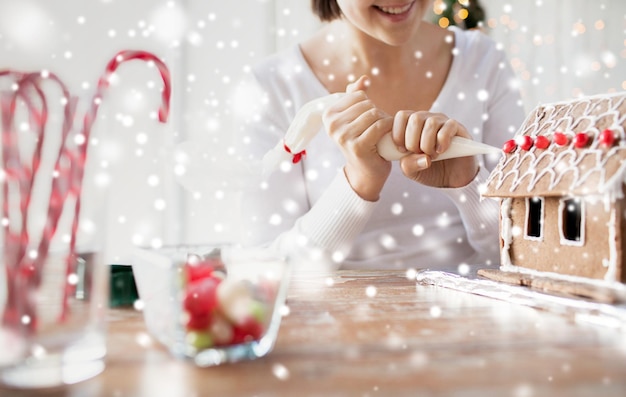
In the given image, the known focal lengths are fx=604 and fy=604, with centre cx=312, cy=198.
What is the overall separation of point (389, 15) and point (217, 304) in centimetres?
96

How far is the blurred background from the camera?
79.2 inches

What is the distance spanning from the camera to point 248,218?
57.7 inches

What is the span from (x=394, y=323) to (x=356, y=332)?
57 mm

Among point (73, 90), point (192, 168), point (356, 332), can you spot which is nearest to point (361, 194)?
point (192, 168)

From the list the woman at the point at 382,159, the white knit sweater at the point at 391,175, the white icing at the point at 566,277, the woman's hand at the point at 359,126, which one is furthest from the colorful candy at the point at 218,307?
the white knit sweater at the point at 391,175

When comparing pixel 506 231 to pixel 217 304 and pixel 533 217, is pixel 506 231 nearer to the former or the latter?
pixel 533 217

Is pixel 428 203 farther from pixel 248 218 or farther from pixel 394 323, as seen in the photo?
pixel 394 323

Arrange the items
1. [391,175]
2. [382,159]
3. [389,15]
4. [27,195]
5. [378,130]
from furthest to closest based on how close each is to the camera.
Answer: [391,175] → [389,15] → [382,159] → [378,130] → [27,195]

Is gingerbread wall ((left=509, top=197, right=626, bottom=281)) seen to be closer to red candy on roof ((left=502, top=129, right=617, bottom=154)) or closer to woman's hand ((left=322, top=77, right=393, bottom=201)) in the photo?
red candy on roof ((left=502, top=129, right=617, bottom=154))

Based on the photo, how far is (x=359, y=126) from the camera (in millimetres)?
1029

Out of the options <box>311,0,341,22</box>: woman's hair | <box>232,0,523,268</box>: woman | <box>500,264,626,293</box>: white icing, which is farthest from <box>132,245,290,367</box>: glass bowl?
<box>311,0,341,22</box>: woman's hair

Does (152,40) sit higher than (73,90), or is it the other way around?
(152,40)

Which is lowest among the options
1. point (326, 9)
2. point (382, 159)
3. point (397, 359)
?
point (397, 359)

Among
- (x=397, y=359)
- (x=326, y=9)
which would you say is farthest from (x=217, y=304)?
(x=326, y=9)
